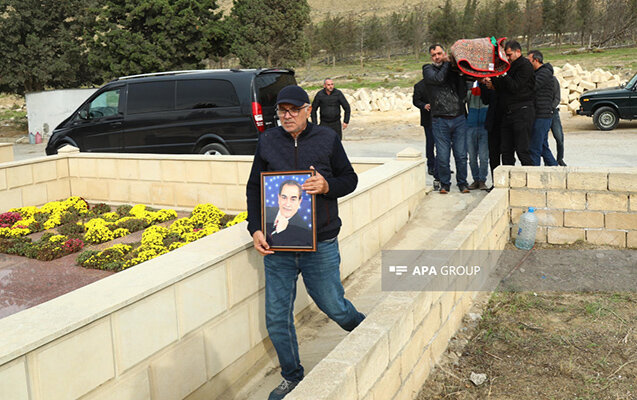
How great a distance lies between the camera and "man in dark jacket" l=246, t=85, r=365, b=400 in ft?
12.4

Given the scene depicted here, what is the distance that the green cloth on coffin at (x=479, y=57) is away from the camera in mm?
7566

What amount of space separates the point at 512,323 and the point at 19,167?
844 centimetres

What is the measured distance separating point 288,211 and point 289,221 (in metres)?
0.06

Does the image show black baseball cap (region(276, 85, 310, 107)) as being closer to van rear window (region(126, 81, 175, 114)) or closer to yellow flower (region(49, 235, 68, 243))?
yellow flower (region(49, 235, 68, 243))

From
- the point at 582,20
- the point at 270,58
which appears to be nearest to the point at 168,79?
the point at 270,58

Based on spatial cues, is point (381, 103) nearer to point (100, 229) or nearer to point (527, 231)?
point (100, 229)

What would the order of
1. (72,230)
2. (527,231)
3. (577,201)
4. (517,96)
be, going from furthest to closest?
(72,230), (517,96), (527,231), (577,201)

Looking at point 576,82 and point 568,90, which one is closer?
point 576,82

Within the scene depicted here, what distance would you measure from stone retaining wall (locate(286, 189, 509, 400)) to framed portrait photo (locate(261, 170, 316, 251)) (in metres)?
0.64

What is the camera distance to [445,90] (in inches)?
339

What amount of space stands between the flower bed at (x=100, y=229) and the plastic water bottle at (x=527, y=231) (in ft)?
11.7

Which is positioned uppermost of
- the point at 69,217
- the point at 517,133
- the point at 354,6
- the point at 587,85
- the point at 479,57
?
the point at 354,6

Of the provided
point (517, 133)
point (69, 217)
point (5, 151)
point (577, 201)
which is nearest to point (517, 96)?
point (517, 133)

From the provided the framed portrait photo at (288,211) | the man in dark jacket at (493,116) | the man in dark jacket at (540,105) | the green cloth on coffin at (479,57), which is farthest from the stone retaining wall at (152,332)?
the man in dark jacket at (540,105)
